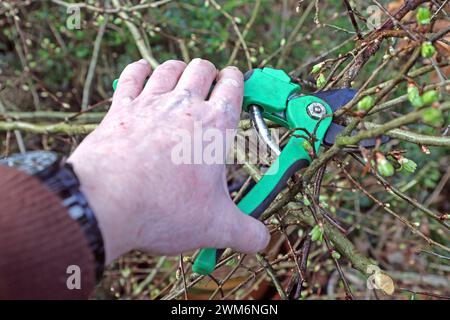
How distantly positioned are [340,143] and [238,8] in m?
2.87

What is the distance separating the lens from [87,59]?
396 cm

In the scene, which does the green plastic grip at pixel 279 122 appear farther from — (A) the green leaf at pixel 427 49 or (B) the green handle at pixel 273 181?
(A) the green leaf at pixel 427 49

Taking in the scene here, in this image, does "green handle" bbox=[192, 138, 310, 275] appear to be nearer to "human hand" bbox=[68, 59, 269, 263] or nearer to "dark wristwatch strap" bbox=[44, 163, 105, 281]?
"human hand" bbox=[68, 59, 269, 263]

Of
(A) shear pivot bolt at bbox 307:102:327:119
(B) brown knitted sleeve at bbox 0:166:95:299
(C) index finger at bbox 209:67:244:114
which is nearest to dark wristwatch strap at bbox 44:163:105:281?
(B) brown knitted sleeve at bbox 0:166:95:299

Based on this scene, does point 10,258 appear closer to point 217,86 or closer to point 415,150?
point 217,86

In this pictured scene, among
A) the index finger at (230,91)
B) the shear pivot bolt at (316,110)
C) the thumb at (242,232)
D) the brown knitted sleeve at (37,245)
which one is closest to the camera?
the brown knitted sleeve at (37,245)

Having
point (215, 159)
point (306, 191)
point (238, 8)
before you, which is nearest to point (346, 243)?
point (306, 191)

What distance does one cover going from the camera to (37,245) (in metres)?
1.07

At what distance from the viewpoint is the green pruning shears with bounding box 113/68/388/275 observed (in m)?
1.47

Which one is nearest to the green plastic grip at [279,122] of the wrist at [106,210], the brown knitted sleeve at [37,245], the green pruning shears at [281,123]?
the green pruning shears at [281,123]

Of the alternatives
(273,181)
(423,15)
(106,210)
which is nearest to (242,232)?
(273,181)

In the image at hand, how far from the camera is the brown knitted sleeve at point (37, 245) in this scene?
3.47 feet

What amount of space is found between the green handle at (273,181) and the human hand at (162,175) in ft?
0.27

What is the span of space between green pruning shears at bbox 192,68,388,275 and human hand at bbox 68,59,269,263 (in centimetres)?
8
